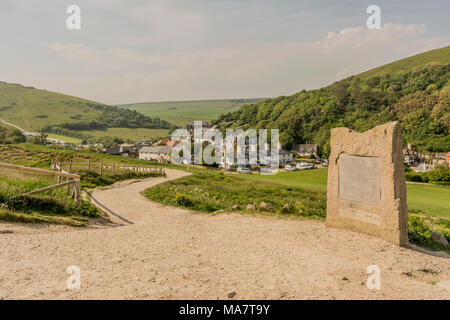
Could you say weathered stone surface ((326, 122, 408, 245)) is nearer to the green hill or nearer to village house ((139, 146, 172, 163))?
village house ((139, 146, 172, 163))

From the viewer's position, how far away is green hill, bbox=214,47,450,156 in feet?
335

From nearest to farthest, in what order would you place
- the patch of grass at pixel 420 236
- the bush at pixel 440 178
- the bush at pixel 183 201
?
the patch of grass at pixel 420 236 < the bush at pixel 183 201 < the bush at pixel 440 178

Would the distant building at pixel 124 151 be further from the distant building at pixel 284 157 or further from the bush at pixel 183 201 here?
the bush at pixel 183 201

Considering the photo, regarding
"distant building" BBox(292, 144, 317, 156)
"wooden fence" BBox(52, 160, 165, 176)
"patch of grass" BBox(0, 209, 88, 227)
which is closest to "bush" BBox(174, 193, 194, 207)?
"patch of grass" BBox(0, 209, 88, 227)

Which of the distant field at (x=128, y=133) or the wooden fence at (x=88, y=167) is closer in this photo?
the wooden fence at (x=88, y=167)

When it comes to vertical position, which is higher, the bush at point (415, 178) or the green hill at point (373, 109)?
the green hill at point (373, 109)

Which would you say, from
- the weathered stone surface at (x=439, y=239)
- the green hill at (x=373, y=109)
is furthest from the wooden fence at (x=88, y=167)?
the green hill at (x=373, y=109)

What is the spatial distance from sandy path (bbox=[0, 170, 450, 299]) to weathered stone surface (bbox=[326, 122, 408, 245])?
57cm

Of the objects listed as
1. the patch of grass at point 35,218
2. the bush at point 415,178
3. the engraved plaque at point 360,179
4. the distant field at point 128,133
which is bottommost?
the bush at point 415,178

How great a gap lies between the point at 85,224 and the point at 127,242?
3.02 meters

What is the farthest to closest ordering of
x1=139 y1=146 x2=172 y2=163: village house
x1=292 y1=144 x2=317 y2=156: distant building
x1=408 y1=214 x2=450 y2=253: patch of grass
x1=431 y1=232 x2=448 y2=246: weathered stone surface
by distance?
Answer: 1. x1=292 y1=144 x2=317 y2=156: distant building
2. x1=139 y1=146 x2=172 y2=163: village house
3. x1=431 y1=232 x2=448 y2=246: weathered stone surface
4. x1=408 y1=214 x2=450 y2=253: patch of grass

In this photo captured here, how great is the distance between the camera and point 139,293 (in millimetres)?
5016

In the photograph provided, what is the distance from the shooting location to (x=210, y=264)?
6.81 m

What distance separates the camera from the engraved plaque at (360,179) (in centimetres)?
920
